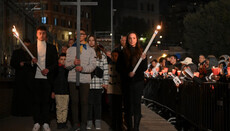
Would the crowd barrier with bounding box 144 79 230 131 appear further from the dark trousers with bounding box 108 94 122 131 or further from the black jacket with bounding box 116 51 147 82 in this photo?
the dark trousers with bounding box 108 94 122 131

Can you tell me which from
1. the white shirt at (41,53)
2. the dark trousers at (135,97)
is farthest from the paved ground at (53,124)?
the dark trousers at (135,97)

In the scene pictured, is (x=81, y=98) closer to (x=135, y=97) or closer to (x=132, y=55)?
(x=135, y=97)

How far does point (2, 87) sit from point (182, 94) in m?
4.44

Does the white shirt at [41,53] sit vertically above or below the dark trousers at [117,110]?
above

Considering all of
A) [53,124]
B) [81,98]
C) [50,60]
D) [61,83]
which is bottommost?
[53,124]

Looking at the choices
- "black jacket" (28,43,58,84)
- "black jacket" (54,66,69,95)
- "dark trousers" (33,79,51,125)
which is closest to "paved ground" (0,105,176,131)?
"black jacket" (54,66,69,95)

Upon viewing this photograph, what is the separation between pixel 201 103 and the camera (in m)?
9.09

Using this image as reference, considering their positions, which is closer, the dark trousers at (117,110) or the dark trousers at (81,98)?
the dark trousers at (81,98)

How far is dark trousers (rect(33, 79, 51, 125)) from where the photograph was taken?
8.62 meters

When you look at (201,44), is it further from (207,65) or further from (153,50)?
(207,65)

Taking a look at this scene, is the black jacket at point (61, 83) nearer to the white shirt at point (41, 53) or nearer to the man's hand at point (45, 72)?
A: the white shirt at point (41, 53)

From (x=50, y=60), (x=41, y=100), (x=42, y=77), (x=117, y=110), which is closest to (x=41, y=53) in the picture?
(x=50, y=60)

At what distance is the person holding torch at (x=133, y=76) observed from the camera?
323 inches

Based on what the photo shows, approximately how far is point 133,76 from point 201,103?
1732 millimetres
